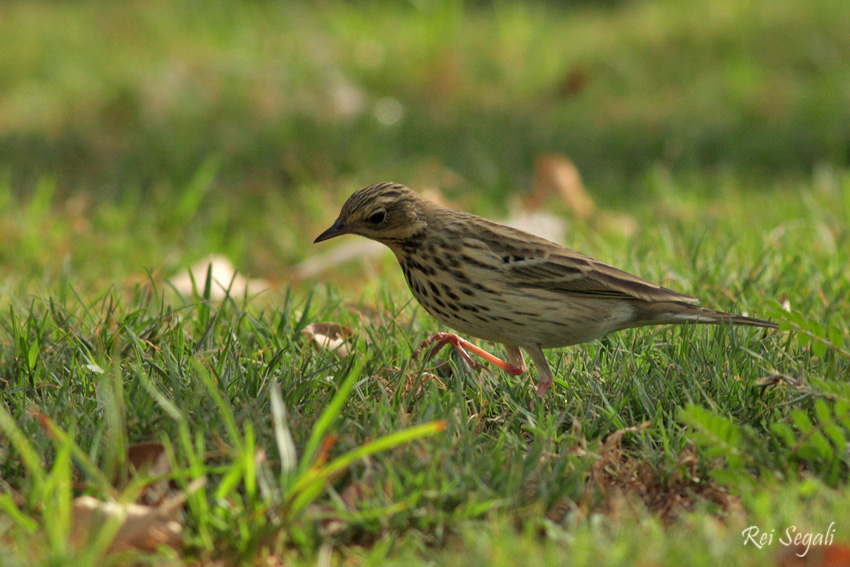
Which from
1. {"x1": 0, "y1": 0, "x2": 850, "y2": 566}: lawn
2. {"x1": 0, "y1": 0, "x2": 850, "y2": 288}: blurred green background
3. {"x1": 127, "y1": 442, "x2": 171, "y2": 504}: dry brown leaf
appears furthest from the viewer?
{"x1": 0, "y1": 0, "x2": 850, "y2": 288}: blurred green background

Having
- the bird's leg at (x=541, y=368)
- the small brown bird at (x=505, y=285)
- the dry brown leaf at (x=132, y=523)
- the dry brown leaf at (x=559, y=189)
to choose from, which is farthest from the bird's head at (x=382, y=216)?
the dry brown leaf at (x=559, y=189)

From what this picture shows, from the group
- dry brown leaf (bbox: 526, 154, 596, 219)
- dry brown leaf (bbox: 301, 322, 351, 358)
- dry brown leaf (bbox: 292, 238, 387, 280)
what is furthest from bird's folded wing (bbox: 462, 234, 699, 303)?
dry brown leaf (bbox: 526, 154, 596, 219)

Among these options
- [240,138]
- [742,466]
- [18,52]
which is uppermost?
[18,52]

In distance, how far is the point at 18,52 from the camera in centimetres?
1201

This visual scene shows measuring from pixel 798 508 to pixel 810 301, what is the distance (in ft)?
7.41

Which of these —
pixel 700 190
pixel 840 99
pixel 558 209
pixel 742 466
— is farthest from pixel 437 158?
pixel 742 466

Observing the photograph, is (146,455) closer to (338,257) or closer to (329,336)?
(329,336)

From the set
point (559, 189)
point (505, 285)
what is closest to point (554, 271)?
point (505, 285)

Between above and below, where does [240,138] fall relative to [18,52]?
below

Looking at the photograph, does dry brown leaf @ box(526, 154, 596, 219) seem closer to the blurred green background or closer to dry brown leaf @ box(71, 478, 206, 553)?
the blurred green background

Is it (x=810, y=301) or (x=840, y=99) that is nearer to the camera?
(x=810, y=301)

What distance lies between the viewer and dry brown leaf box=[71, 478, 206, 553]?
110 inches

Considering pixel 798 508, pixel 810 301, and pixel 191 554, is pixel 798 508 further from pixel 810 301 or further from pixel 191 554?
pixel 810 301

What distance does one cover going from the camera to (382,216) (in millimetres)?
4586
